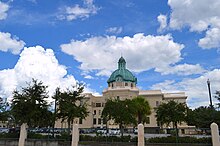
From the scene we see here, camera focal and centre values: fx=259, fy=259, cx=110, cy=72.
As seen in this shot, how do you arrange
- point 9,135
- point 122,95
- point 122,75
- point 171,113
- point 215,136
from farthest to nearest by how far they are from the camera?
1. point 122,75
2. point 122,95
3. point 171,113
4. point 9,135
5. point 215,136

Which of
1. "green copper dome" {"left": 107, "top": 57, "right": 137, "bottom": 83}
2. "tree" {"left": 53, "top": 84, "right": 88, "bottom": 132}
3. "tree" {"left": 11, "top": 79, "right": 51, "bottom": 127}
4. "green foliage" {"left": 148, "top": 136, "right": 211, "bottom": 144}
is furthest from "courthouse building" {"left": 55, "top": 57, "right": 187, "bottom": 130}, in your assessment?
"green foliage" {"left": 148, "top": 136, "right": 211, "bottom": 144}

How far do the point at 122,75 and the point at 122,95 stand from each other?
7.84m

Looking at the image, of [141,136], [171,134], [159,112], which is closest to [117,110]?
[159,112]

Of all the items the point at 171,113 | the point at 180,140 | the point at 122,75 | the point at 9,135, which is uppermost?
the point at 122,75

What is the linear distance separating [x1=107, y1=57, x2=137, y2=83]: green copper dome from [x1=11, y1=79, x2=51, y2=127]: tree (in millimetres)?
64946

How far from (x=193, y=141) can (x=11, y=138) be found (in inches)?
591

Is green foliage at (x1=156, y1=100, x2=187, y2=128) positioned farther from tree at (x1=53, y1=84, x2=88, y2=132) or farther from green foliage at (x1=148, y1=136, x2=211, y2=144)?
green foliage at (x1=148, y1=136, x2=211, y2=144)

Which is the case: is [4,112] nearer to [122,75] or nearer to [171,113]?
[171,113]

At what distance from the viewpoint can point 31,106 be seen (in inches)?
1020

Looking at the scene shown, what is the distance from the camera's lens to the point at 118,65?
98.8m

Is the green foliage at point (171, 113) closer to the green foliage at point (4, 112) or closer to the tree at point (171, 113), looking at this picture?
the tree at point (171, 113)

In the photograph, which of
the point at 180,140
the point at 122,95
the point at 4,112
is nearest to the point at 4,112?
the point at 4,112

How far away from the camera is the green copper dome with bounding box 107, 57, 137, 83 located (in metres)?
92.0

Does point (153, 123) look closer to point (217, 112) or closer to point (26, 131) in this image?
point (217, 112)
